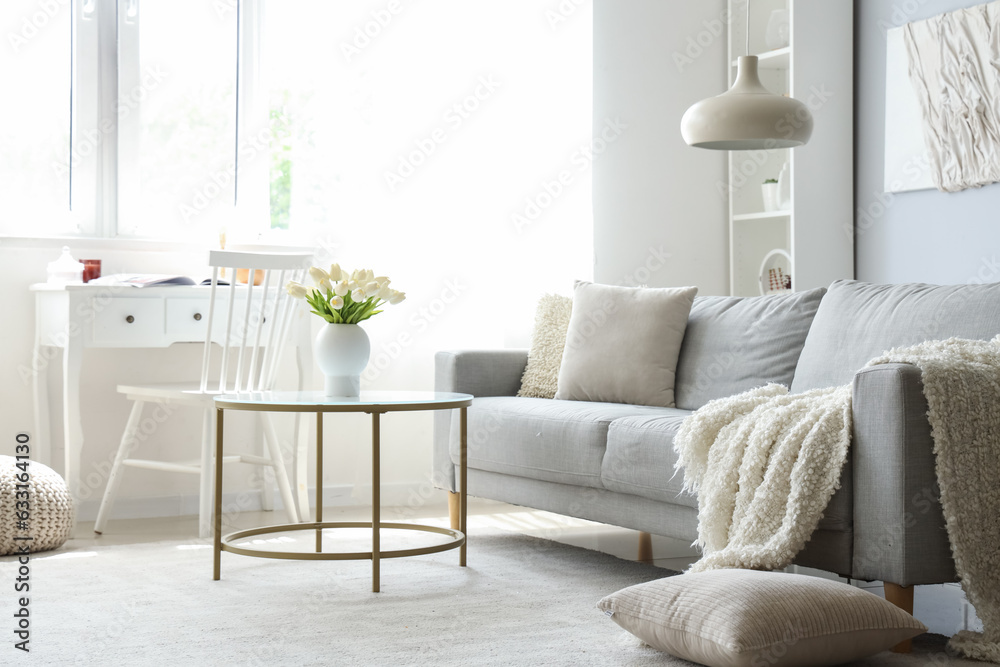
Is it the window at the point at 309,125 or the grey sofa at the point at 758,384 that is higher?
the window at the point at 309,125

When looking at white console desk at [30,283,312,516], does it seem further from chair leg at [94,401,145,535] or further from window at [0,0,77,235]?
window at [0,0,77,235]

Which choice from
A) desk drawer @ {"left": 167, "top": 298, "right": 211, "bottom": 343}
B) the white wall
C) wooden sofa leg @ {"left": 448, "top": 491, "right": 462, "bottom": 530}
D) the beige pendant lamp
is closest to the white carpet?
wooden sofa leg @ {"left": 448, "top": 491, "right": 462, "bottom": 530}

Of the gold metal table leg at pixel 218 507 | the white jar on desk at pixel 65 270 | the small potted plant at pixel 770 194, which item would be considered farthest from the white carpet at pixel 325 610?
the small potted plant at pixel 770 194

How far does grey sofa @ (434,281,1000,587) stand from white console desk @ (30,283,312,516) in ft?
2.77

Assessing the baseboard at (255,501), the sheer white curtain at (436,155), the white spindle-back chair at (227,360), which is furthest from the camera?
the sheer white curtain at (436,155)

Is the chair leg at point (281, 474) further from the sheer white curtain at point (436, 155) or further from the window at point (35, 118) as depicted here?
the window at point (35, 118)

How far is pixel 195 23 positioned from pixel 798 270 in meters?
2.50

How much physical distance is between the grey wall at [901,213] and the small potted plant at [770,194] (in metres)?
0.33

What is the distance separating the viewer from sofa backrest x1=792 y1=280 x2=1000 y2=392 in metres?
2.61

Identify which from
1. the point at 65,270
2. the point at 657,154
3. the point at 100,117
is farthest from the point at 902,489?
the point at 100,117

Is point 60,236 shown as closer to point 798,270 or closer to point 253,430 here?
point 253,430

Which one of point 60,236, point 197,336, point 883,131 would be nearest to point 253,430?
point 197,336

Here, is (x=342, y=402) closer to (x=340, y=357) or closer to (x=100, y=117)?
(x=340, y=357)

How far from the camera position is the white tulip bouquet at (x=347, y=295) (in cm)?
293
